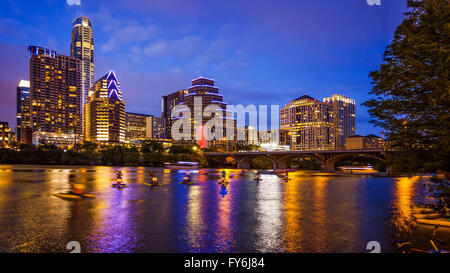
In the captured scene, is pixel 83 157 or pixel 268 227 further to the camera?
pixel 83 157

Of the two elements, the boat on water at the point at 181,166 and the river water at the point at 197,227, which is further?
the boat on water at the point at 181,166

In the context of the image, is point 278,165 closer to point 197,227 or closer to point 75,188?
point 75,188

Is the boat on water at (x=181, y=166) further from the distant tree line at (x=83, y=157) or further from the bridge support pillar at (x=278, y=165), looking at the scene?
the bridge support pillar at (x=278, y=165)

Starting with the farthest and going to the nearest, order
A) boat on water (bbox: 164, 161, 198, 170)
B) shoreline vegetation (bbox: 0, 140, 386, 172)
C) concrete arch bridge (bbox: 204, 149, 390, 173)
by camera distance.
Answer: boat on water (bbox: 164, 161, 198, 170), shoreline vegetation (bbox: 0, 140, 386, 172), concrete arch bridge (bbox: 204, 149, 390, 173)

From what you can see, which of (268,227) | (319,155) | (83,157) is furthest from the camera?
(83,157)

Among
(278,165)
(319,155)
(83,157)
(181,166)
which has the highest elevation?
(319,155)

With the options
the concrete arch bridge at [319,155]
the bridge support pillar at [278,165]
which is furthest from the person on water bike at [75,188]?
the bridge support pillar at [278,165]

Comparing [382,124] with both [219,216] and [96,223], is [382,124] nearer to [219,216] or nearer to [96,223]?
[219,216]

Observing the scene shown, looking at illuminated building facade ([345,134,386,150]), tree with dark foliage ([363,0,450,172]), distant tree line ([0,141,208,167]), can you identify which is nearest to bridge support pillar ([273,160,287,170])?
illuminated building facade ([345,134,386,150])

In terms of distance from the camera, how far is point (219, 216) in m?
17.6

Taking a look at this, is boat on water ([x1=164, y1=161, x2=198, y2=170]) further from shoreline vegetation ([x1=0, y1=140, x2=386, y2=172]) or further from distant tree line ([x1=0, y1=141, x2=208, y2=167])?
shoreline vegetation ([x1=0, y1=140, x2=386, y2=172])

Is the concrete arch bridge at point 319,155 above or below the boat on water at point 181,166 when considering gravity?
above

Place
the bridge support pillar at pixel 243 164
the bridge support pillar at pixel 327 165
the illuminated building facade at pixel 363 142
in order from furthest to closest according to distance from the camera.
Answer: the illuminated building facade at pixel 363 142, the bridge support pillar at pixel 243 164, the bridge support pillar at pixel 327 165

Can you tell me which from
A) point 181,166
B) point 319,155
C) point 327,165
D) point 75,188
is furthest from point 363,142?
point 75,188
